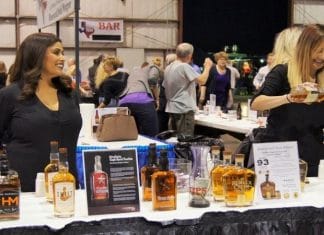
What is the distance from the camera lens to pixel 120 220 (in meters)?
1.83

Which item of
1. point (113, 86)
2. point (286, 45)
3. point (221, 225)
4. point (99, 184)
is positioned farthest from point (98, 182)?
point (113, 86)

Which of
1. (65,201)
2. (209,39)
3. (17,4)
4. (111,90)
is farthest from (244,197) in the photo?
(209,39)

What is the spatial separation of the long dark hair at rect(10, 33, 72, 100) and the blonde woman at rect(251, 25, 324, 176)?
0.99 meters

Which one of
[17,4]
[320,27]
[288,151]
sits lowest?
[288,151]

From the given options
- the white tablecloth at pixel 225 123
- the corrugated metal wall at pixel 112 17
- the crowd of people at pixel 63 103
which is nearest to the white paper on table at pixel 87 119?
the white tablecloth at pixel 225 123

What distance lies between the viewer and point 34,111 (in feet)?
8.24

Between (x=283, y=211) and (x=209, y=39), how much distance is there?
45.8 ft

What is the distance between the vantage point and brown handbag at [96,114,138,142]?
14.5ft

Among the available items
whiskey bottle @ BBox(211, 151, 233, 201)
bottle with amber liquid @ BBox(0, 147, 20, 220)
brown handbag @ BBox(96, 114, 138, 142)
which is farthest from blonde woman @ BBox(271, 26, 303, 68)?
brown handbag @ BBox(96, 114, 138, 142)

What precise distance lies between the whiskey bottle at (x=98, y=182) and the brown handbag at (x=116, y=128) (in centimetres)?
257

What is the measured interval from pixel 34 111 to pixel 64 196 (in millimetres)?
793

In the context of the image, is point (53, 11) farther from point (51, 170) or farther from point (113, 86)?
point (51, 170)

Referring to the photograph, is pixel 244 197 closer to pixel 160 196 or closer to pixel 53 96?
pixel 160 196

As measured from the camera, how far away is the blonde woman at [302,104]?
8.73 feet
